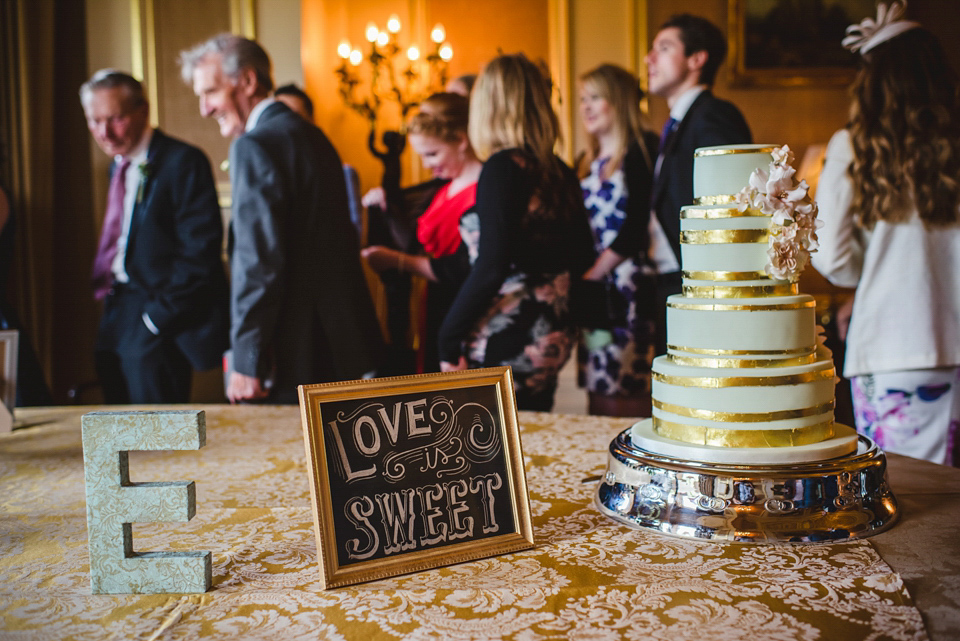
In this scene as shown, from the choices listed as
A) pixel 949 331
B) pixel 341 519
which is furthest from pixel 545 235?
pixel 341 519

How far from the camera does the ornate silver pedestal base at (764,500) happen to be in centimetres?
76

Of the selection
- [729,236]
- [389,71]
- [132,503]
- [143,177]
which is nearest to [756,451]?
[729,236]

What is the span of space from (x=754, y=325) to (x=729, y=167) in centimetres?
18

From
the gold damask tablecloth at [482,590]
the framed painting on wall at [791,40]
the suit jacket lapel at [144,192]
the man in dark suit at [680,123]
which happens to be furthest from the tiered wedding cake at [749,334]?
the framed painting on wall at [791,40]

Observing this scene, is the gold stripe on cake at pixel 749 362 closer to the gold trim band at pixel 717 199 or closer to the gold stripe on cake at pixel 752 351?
the gold stripe on cake at pixel 752 351

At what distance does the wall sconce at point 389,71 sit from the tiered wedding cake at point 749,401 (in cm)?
368

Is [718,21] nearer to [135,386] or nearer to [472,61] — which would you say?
[472,61]

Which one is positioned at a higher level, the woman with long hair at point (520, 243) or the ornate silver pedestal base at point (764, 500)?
the woman with long hair at point (520, 243)

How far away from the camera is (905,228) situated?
73.5 inches

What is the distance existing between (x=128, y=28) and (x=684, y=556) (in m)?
4.70

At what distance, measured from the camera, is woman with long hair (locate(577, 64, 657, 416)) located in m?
2.99

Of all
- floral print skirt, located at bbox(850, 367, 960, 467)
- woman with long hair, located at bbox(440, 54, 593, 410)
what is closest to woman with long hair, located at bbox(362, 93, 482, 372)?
woman with long hair, located at bbox(440, 54, 593, 410)

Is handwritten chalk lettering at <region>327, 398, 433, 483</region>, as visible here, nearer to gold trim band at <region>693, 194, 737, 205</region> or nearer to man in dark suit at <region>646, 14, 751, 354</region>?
gold trim band at <region>693, 194, 737, 205</region>

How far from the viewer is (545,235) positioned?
211cm
